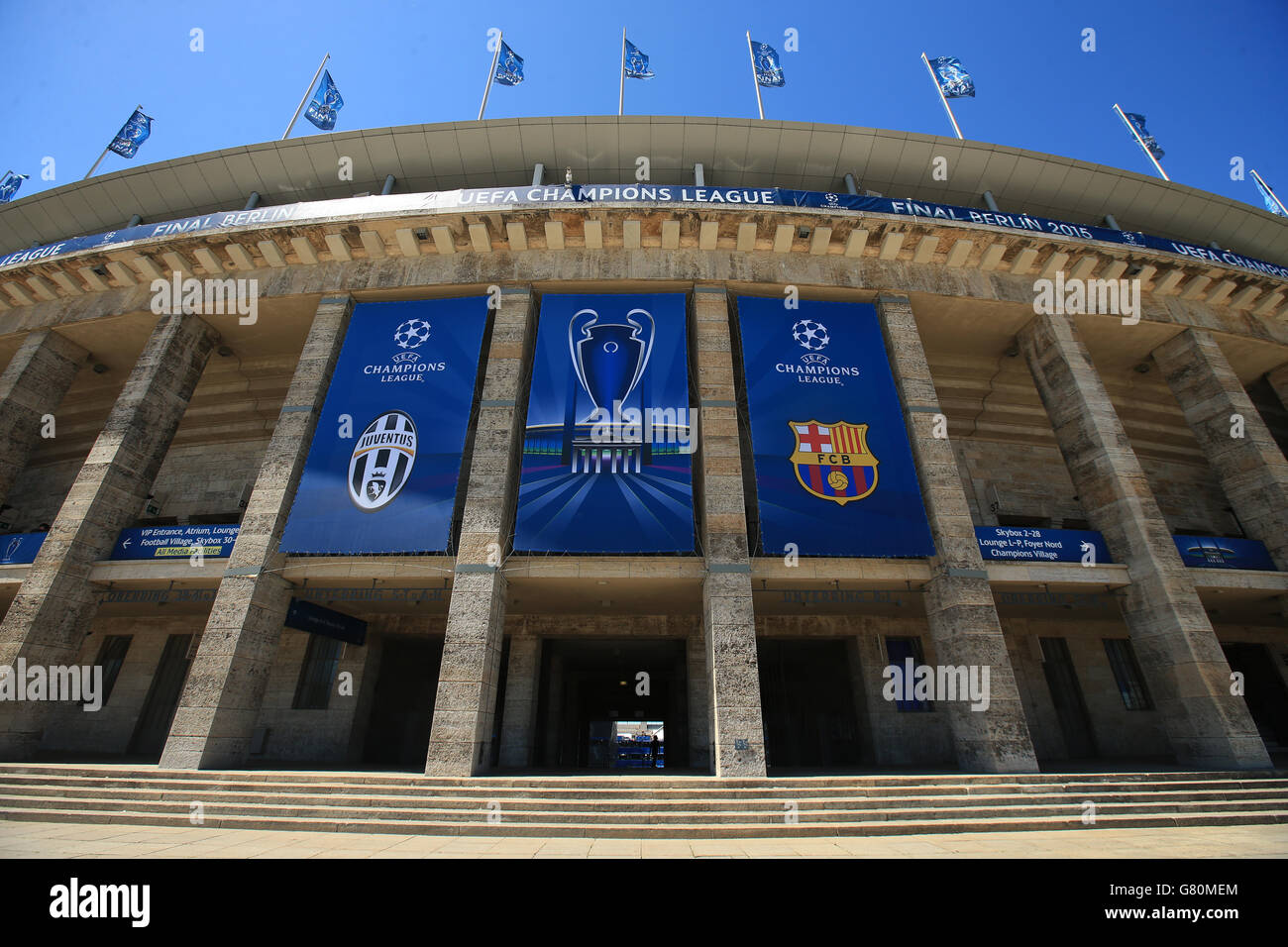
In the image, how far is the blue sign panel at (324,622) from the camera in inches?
513

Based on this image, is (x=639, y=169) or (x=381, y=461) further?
(x=639, y=169)

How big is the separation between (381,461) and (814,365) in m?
11.7

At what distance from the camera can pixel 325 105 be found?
20.0 m

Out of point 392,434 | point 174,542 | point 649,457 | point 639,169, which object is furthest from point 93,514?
point 639,169

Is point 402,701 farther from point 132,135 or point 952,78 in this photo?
point 952,78

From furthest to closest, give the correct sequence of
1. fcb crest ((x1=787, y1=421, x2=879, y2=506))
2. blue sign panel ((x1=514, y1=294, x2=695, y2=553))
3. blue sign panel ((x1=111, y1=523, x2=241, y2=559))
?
blue sign panel ((x1=111, y1=523, x2=241, y2=559))
fcb crest ((x1=787, y1=421, x2=879, y2=506))
blue sign panel ((x1=514, y1=294, x2=695, y2=553))

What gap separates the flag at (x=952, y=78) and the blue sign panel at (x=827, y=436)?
10973mm

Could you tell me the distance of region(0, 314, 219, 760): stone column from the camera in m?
12.9

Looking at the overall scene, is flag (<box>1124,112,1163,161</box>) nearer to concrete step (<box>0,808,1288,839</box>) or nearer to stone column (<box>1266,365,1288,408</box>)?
stone column (<box>1266,365,1288,408</box>)

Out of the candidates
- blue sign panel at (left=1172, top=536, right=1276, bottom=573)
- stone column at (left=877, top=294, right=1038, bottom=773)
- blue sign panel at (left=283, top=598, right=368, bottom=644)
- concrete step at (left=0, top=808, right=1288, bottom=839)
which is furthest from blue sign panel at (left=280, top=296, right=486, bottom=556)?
blue sign panel at (left=1172, top=536, right=1276, bottom=573)

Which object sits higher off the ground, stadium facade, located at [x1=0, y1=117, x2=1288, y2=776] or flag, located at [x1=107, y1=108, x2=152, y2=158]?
flag, located at [x1=107, y1=108, x2=152, y2=158]

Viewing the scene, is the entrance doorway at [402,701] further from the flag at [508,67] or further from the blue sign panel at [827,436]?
the flag at [508,67]

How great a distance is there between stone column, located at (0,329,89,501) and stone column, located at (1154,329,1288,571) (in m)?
35.9

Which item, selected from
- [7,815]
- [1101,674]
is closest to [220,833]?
[7,815]
